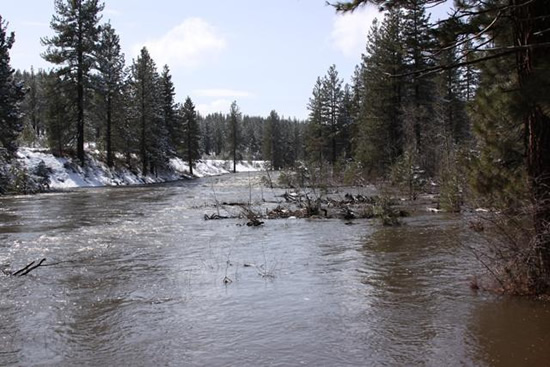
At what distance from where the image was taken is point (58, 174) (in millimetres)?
36156

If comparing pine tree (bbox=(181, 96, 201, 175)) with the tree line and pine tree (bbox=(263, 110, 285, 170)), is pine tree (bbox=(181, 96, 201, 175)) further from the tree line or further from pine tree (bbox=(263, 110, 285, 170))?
pine tree (bbox=(263, 110, 285, 170))

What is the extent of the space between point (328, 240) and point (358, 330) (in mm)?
7238

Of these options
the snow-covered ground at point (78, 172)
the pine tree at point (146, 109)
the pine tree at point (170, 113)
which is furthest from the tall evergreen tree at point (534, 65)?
the pine tree at point (170, 113)

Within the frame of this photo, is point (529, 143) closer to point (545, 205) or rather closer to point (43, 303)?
point (545, 205)

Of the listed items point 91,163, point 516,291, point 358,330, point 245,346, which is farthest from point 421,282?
point 91,163

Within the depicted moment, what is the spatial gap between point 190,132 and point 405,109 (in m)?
39.2

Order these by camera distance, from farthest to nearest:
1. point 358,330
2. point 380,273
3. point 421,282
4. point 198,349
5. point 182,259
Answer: point 182,259, point 380,273, point 421,282, point 358,330, point 198,349

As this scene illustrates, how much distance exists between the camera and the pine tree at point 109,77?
41.2m

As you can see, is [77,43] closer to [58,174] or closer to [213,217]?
[58,174]

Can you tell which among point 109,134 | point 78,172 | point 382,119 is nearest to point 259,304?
point 382,119

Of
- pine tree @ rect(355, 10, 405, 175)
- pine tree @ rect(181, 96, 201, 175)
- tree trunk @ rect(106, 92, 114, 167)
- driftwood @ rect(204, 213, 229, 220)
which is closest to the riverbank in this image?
tree trunk @ rect(106, 92, 114, 167)

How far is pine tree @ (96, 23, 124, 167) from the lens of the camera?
135 ft

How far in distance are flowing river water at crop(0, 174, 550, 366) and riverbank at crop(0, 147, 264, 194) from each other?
1679 centimetres

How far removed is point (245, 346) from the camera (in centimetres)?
605
